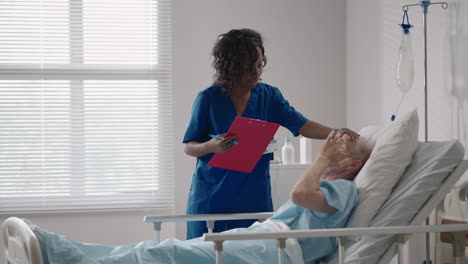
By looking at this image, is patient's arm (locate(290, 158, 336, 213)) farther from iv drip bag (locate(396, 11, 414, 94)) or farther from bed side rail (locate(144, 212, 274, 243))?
iv drip bag (locate(396, 11, 414, 94))

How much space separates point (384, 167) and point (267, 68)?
92.9 inches

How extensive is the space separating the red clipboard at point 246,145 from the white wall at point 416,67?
3.36ft

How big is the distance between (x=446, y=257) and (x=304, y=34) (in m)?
2.25

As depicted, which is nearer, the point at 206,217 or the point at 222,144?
the point at 222,144

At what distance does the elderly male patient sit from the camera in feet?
5.61

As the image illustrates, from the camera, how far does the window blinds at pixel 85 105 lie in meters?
3.99

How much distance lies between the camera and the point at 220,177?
7.98ft

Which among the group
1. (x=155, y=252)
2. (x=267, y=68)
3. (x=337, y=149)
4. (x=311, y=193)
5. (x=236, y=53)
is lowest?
(x=155, y=252)

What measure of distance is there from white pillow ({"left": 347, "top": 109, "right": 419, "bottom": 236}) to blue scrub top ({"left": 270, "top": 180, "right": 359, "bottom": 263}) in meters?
0.04

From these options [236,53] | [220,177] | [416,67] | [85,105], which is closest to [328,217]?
[220,177]

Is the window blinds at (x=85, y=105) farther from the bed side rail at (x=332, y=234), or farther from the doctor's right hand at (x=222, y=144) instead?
the bed side rail at (x=332, y=234)

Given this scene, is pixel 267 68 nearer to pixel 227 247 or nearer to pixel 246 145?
pixel 246 145

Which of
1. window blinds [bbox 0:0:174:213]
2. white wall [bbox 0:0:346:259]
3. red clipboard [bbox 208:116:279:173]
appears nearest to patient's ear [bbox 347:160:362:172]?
red clipboard [bbox 208:116:279:173]

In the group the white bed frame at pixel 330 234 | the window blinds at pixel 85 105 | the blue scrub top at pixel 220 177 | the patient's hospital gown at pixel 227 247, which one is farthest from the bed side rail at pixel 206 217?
the window blinds at pixel 85 105
